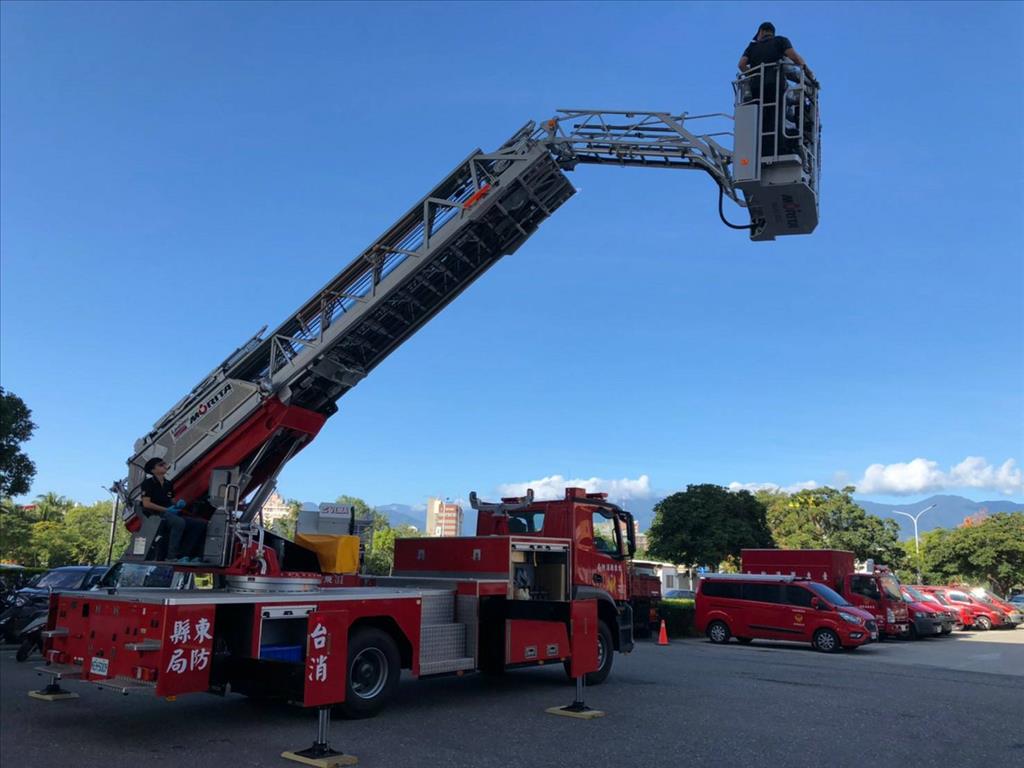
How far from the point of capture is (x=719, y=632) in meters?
21.1

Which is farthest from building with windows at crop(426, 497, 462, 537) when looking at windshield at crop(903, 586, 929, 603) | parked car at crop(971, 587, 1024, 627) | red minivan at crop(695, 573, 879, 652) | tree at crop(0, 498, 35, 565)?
tree at crop(0, 498, 35, 565)

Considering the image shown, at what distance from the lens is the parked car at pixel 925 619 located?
24203mm

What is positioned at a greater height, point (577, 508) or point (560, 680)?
point (577, 508)

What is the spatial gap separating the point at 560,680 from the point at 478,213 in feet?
22.6

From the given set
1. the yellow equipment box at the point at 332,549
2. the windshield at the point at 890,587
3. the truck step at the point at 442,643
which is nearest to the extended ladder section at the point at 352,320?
the yellow equipment box at the point at 332,549

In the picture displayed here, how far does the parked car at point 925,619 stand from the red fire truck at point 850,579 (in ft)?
1.09

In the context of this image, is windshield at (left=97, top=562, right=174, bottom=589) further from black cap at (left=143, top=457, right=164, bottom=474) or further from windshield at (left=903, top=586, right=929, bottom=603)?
windshield at (left=903, top=586, right=929, bottom=603)

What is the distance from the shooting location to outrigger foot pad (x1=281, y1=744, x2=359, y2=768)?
6.54 m

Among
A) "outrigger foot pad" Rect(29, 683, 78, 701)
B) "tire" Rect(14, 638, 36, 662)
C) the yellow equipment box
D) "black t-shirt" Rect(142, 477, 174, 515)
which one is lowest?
"outrigger foot pad" Rect(29, 683, 78, 701)

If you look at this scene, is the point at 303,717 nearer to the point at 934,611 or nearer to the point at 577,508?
the point at 577,508

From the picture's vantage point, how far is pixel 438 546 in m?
11.1

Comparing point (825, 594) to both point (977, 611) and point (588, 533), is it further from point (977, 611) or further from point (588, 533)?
point (977, 611)

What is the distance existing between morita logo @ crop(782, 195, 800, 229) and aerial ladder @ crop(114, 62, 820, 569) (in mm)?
76

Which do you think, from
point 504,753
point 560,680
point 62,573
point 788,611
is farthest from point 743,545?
point 504,753
